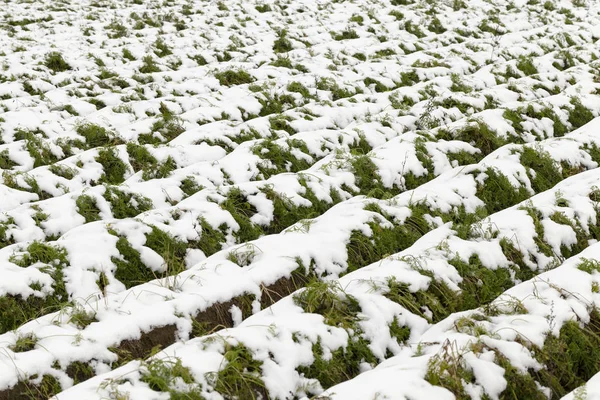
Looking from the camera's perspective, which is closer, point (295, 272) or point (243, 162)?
point (295, 272)

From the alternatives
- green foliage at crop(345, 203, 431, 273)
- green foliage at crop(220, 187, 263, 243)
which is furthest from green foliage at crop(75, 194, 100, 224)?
green foliage at crop(345, 203, 431, 273)

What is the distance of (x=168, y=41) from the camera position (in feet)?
36.2

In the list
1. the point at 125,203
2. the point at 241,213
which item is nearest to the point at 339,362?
the point at 241,213

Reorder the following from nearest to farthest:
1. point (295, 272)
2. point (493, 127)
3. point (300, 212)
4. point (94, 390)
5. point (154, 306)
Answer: point (94, 390) → point (154, 306) → point (295, 272) → point (300, 212) → point (493, 127)

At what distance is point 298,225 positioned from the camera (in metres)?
4.87

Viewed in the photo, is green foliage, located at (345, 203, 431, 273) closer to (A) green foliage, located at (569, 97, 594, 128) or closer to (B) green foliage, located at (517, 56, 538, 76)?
(A) green foliage, located at (569, 97, 594, 128)

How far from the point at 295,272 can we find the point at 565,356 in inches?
78.4

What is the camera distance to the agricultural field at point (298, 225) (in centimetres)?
326

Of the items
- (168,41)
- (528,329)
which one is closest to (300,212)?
(528,329)

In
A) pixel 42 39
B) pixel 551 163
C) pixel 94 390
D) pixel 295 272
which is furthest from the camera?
pixel 42 39

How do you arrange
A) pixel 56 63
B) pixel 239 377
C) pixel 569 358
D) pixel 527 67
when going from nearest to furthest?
pixel 239 377 → pixel 569 358 → pixel 56 63 → pixel 527 67

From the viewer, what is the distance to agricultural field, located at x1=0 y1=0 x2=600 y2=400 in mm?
3260

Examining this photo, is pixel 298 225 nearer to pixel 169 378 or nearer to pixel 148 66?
pixel 169 378

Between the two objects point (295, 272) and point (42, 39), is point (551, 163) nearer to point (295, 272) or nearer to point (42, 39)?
point (295, 272)
